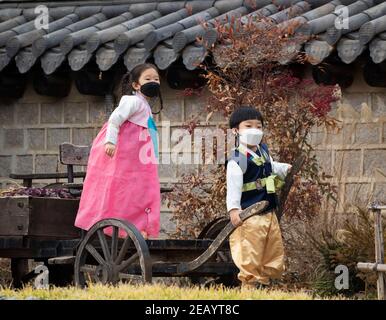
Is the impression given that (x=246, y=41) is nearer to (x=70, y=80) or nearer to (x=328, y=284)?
(x=328, y=284)

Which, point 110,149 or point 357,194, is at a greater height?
point 110,149

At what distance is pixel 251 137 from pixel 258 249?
0.75m

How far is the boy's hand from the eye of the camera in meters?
8.23

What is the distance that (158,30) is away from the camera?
41.8 feet

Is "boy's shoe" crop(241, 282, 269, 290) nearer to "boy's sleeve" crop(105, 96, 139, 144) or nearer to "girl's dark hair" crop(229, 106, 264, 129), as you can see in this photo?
"girl's dark hair" crop(229, 106, 264, 129)

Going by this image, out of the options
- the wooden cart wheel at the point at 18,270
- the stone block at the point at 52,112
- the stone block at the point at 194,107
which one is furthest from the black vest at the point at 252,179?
the stone block at the point at 52,112

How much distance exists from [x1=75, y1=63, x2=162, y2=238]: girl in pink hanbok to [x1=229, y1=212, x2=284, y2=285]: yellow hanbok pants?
2.79ft

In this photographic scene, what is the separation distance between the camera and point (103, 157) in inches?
356

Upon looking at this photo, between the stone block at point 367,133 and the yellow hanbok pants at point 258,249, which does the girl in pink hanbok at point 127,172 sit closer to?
the yellow hanbok pants at point 258,249

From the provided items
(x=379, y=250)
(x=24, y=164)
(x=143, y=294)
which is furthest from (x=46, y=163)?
(x=143, y=294)

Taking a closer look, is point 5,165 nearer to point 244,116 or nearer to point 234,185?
point 244,116

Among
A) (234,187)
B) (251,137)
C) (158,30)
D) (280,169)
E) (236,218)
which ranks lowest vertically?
(236,218)

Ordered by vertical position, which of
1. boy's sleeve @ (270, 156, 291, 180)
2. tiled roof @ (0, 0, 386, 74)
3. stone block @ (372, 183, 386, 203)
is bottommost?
stone block @ (372, 183, 386, 203)

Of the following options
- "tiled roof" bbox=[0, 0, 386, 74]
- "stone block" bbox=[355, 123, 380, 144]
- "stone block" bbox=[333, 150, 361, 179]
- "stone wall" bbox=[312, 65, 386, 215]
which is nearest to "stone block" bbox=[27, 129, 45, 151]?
"tiled roof" bbox=[0, 0, 386, 74]
